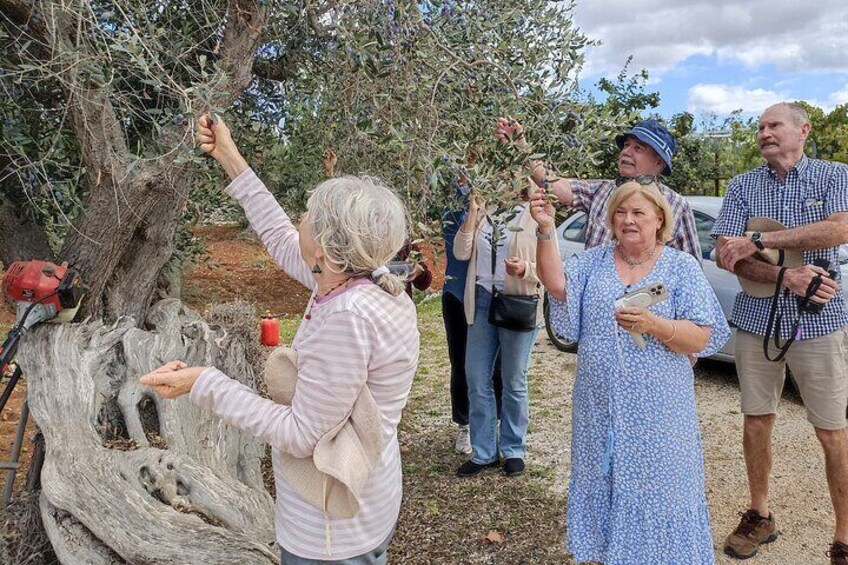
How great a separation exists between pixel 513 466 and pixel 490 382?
53 cm

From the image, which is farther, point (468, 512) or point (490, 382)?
point (490, 382)

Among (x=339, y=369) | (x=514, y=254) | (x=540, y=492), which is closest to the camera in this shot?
(x=339, y=369)

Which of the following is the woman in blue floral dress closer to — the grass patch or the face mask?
the face mask

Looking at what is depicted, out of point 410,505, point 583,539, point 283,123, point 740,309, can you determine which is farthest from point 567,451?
point 283,123

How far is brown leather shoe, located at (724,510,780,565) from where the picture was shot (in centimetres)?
377

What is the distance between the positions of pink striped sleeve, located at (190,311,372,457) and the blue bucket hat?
1.99 metres

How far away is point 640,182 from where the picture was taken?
3023 millimetres

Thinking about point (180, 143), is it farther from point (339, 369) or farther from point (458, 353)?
point (458, 353)

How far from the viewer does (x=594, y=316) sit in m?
2.91

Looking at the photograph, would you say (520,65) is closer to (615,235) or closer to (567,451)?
Answer: (615,235)

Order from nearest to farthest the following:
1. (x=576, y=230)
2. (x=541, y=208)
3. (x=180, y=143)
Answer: (x=180, y=143), (x=541, y=208), (x=576, y=230)

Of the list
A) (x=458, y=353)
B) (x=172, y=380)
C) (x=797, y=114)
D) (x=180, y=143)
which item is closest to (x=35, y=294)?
(x=180, y=143)

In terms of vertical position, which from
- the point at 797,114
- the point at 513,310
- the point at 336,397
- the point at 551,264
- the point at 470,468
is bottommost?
the point at 470,468

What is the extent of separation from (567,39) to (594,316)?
45.3 inches
